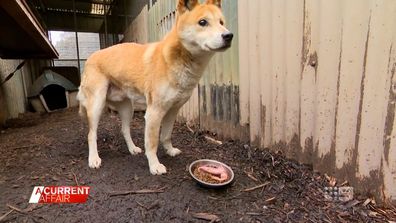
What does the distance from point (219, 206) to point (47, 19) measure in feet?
46.9

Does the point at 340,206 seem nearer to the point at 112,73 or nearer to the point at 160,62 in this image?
the point at 160,62

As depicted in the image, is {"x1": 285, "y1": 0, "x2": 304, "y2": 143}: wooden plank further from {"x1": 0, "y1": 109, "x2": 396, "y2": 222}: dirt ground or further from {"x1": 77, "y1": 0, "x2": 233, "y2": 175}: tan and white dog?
{"x1": 77, "y1": 0, "x2": 233, "y2": 175}: tan and white dog

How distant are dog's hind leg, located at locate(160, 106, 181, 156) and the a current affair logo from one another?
95cm

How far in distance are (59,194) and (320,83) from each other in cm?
220

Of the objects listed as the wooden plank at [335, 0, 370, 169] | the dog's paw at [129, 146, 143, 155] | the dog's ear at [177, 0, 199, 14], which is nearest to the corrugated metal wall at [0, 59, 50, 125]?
the dog's paw at [129, 146, 143, 155]

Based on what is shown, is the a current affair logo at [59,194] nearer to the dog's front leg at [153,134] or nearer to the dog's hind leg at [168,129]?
the dog's front leg at [153,134]

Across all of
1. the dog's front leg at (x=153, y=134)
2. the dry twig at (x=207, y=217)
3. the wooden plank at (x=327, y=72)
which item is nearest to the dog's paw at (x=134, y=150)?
the dog's front leg at (x=153, y=134)

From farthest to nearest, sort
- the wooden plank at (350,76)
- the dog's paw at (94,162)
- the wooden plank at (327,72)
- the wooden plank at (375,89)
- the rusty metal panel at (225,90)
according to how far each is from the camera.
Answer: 1. the rusty metal panel at (225,90)
2. the dog's paw at (94,162)
3. the wooden plank at (327,72)
4. the wooden plank at (350,76)
5. the wooden plank at (375,89)

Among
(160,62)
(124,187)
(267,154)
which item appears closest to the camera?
(124,187)

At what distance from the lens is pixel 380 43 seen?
6.02 ft

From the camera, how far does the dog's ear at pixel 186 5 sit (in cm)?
245

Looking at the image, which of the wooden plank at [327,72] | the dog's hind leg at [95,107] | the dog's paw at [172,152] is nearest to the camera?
the wooden plank at [327,72]

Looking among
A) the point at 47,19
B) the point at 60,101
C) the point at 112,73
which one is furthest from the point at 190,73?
the point at 47,19

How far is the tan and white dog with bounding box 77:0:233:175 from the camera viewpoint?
7.63 feet
